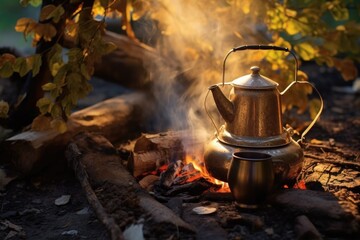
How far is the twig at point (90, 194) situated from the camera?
8.09ft

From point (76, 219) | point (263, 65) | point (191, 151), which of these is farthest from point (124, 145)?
point (263, 65)

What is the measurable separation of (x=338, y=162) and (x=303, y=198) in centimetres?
97

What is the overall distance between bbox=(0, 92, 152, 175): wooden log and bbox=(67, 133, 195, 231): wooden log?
205mm

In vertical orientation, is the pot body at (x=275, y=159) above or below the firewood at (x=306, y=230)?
above

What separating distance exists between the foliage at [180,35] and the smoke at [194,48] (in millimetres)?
13

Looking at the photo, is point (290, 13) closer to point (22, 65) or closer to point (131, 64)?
point (131, 64)

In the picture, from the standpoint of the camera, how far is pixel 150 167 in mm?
3705

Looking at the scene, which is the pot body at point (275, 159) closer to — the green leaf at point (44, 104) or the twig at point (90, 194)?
the twig at point (90, 194)

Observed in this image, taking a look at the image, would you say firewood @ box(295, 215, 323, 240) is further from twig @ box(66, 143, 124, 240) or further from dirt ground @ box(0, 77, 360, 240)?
twig @ box(66, 143, 124, 240)

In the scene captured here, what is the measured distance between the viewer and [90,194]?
2969 mm

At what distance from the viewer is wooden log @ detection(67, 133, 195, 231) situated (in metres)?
2.61

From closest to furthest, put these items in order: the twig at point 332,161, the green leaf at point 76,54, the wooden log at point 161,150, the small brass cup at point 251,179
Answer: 1. the small brass cup at point 251,179
2. the green leaf at point 76,54
3. the twig at point 332,161
4. the wooden log at point 161,150

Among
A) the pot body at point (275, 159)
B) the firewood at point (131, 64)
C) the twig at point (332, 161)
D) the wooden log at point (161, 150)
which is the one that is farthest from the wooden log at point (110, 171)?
the firewood at point (131, 64)

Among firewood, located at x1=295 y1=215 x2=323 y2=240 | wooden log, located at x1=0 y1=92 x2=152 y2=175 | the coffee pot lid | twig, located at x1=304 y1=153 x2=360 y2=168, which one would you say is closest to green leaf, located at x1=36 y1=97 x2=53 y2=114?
wooden log, located at x1=0 y1=92 x2=152 y2=175
